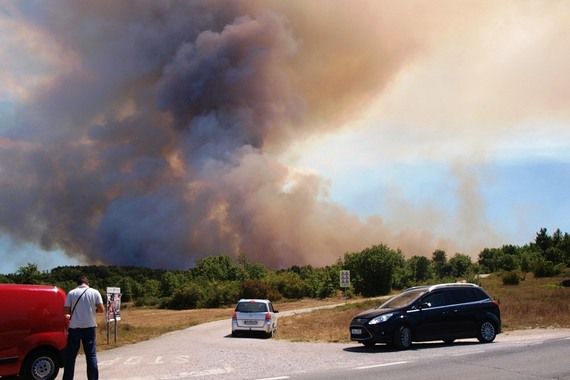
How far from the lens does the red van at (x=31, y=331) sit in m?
9.80

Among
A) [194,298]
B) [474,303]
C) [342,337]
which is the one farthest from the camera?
[194,298]

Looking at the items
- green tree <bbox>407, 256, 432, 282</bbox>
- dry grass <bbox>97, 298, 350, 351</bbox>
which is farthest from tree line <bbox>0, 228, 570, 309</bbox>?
green tree <bbox>407, 256, 432, 282</bbox>

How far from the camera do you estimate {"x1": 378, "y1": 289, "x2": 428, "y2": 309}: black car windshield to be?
15178 mm

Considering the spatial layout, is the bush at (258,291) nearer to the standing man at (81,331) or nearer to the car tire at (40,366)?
the car tire at (40,366)

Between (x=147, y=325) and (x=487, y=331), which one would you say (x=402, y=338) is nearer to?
(x=487, y=331)

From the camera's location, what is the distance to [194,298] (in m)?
70.9

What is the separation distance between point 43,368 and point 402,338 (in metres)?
8.49

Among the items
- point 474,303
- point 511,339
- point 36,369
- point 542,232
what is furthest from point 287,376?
point 542,232

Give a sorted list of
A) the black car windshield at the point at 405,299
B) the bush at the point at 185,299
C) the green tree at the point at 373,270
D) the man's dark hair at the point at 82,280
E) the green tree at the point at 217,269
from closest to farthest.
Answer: the man's dark hair at the point at 82,280 < the black car windshield at the point at 405,299 < the bush at the point at 185,299 < the green tree at the point at 373,270 < the green tree at the point at 217,269

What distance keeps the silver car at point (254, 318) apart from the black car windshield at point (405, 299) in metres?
8.42

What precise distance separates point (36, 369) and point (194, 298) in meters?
62.1

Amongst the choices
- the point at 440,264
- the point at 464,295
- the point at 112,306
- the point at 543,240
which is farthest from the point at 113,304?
the point at 440,264

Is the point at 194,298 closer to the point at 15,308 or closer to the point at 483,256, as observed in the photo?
the point at 15,308

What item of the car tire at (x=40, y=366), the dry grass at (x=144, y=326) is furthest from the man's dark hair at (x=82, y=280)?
the dry grass at (x=144, y=326)
